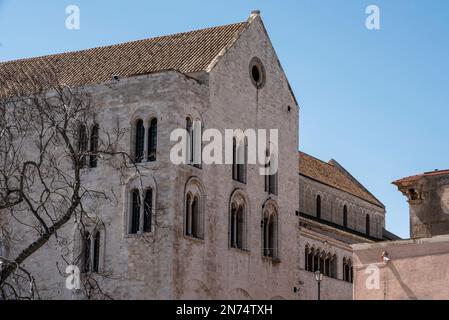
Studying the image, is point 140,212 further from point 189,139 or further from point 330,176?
point 330,176

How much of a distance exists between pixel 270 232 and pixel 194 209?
20.1 feet

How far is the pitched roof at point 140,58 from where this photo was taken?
4000 cm

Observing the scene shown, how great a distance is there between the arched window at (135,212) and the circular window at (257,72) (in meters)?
9.07

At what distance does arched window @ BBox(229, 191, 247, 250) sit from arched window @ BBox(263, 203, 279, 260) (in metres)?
1.61

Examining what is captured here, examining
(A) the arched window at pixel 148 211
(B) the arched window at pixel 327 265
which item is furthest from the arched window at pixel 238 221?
(B) the arched window at pixel 327 265

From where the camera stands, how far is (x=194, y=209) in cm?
Result: 3756

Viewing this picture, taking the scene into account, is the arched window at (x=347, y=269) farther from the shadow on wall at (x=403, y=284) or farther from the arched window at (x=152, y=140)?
the shadow on wall at (x=403, y=284)

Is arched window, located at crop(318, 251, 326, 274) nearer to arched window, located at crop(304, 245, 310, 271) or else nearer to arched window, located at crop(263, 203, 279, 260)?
arched window, located at crop(304, 245, 310, 271)

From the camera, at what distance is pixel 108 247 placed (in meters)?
36.6

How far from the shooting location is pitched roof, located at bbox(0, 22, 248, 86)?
131ft

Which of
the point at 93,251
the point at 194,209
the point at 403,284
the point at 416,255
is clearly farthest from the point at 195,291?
the point at 416,255
